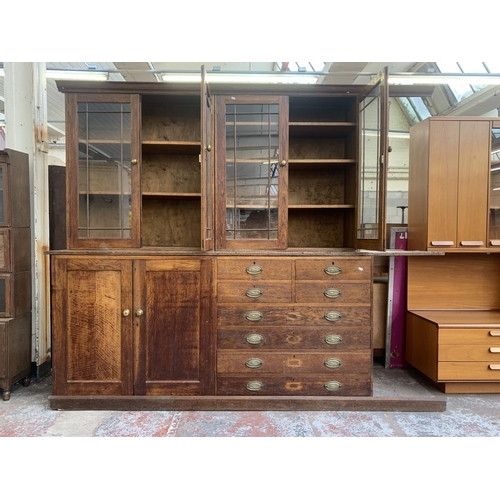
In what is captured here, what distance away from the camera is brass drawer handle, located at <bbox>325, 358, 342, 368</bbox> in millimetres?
2113

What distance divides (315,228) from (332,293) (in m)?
0.72

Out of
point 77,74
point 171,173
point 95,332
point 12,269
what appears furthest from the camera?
point 77,74

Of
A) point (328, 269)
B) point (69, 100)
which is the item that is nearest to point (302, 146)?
point (328, 269)

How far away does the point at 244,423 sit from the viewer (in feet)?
6.44

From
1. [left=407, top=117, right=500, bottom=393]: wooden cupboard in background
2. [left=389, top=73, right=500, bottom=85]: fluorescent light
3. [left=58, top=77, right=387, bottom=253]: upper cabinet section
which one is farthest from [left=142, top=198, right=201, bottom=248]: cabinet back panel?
[left=389, top=73, right=500, bottom=85]: fluorescent light

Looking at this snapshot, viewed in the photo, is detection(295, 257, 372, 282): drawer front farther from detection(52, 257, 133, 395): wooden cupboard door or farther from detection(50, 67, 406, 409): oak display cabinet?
detection(52, 257, 133, 395): wooden cupboard door

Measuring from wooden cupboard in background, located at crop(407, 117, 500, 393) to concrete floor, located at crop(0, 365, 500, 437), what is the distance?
336 mm

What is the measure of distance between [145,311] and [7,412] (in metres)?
1.08

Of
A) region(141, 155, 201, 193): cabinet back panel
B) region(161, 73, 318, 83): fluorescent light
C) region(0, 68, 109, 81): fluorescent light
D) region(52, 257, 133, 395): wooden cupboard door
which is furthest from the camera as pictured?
region(161, 73, 318, 83): fluorescent light

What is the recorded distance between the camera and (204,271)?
2.10 metres

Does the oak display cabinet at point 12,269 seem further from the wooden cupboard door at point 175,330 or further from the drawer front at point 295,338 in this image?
the drawer front at point 295,338

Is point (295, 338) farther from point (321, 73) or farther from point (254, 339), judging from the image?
point (321, 73)

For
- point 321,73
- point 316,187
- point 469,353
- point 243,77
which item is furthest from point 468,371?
point 243,77

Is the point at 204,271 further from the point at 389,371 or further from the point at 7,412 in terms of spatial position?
the point at 389,371
